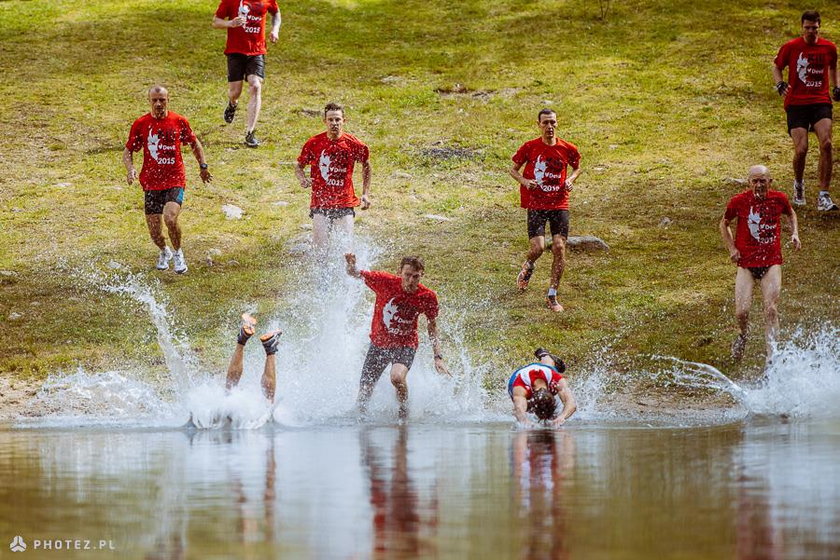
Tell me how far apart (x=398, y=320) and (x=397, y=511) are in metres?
5.86

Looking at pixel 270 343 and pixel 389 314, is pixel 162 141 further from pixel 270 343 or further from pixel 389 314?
pixel 389 314

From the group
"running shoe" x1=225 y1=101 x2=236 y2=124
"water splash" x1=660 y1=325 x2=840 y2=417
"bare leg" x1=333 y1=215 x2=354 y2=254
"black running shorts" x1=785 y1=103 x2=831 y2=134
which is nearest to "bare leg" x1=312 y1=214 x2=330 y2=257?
"bare leg" x1=333 y1=215 x2=354 y2=254

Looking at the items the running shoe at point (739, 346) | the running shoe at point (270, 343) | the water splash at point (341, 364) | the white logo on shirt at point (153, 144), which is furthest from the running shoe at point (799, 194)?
the running shoe at point (270, 343)

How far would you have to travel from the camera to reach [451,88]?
27703 millimetres

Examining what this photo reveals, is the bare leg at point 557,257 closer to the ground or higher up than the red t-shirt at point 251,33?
closer to the ground

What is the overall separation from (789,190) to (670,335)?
6866mm

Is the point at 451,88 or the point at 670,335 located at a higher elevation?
the point at 451,88

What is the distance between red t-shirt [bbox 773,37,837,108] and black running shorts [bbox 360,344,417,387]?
7909 millimetres

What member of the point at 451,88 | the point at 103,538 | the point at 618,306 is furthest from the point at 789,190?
the point at 103,538

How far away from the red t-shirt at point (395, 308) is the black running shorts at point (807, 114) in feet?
25.3

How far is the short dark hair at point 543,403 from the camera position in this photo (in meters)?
11.5

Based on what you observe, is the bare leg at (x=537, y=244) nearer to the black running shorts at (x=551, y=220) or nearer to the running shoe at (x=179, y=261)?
the black running shorts at (x=551, y=220)

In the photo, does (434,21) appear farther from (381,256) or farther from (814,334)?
(814,334)

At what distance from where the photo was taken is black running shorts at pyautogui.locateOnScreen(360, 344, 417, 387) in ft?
41.0
